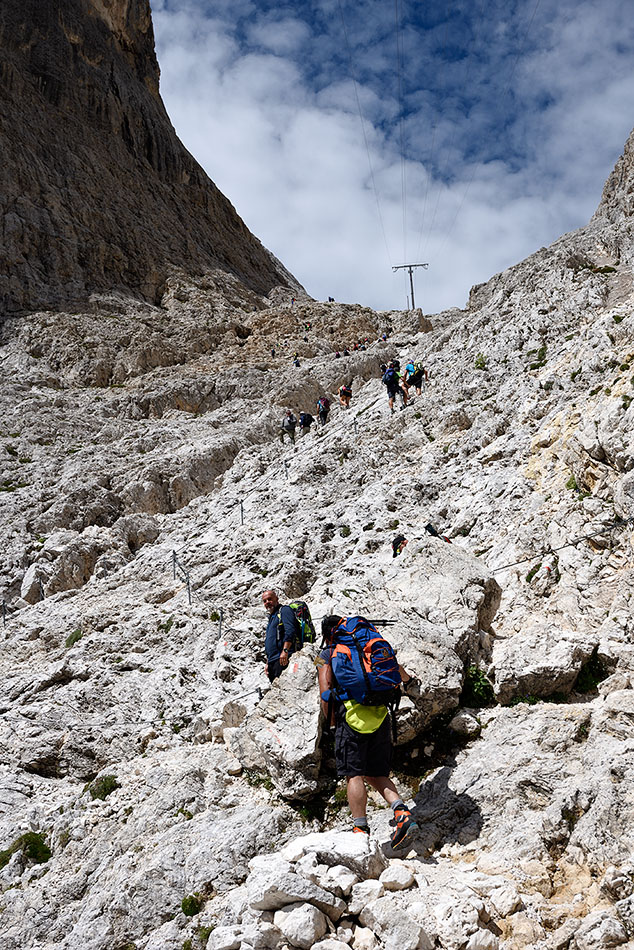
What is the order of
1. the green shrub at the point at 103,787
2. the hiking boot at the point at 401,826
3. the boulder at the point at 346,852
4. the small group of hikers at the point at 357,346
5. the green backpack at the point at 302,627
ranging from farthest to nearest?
the small group of hikers at the point at 357,346, the green backpack at the point at 302,627, the green shrub at the point at 103,787, the hiking boot at the point at 401,826, the boulder at the point at 346,852

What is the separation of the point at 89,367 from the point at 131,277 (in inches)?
584

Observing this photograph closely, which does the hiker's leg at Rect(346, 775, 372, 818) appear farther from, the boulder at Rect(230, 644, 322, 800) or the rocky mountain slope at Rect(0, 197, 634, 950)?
the boulder at Rect(230, 644, 322, 800)

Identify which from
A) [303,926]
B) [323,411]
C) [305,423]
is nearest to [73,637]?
[303,926]

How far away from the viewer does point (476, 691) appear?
6.70 metres

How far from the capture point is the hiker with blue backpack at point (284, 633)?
7.37m

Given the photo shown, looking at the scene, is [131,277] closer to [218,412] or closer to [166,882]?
[218,412]

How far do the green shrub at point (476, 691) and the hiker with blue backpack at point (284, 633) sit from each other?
200 centimetres

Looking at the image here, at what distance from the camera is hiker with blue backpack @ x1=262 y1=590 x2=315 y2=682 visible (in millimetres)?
7371

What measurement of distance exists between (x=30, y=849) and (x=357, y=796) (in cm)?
441

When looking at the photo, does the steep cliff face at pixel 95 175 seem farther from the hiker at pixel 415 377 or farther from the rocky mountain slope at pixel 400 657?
the hiker at pixel 415 377

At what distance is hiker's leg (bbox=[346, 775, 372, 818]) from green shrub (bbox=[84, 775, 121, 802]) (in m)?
3.88

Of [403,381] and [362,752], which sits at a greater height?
[403,381]

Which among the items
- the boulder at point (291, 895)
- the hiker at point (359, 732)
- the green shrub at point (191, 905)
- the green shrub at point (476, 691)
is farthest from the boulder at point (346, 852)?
the green shrub at point (476, 691)

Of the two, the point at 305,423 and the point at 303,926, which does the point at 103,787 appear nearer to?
the point at 303,926
